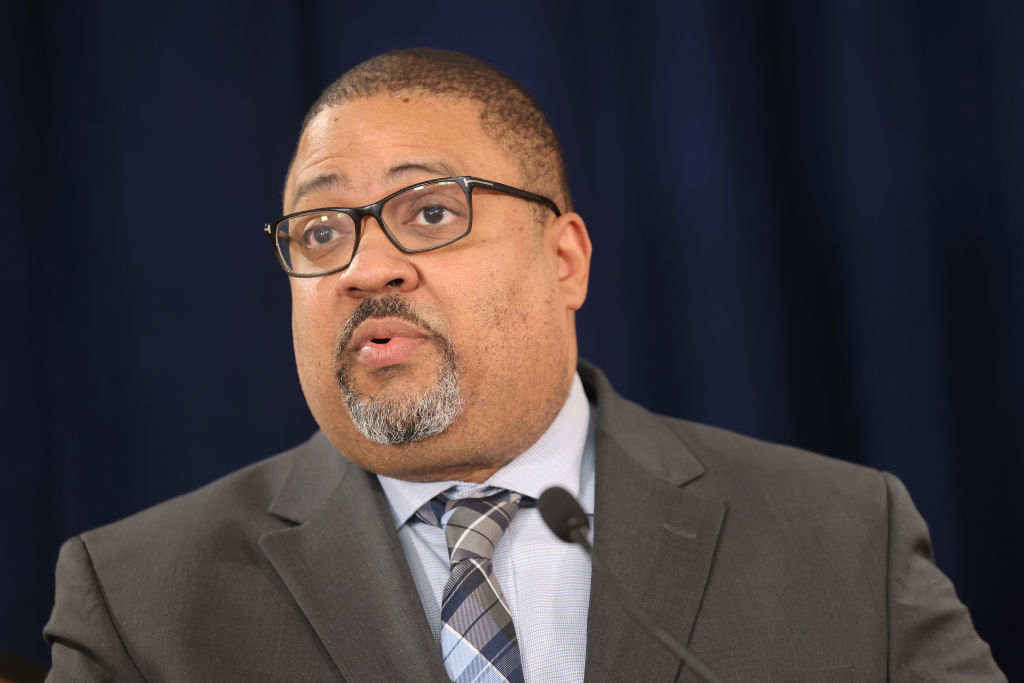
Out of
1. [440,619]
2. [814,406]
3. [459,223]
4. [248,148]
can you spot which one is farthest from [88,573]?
[814,406]

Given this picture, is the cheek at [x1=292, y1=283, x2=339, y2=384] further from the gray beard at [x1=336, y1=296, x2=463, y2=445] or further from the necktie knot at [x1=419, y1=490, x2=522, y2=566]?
the necktie knot at [x1=419, y1=490, x2=522, y2=566]

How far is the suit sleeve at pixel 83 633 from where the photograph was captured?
4.43ft

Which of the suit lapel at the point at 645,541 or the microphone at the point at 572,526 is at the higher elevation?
the microphone at the point at 572,526

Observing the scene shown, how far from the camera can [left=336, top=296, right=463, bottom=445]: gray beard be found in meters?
1.41

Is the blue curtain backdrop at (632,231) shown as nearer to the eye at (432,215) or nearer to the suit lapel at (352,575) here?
the suit lapel at (352,575)

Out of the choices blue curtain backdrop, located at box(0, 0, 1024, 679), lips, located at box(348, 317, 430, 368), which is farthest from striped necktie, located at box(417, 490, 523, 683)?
blue curtain backdrop, located at box(0, 0, 1024, 679)

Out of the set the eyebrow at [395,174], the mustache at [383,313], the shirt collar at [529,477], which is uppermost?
the eyebrow at [395,174]

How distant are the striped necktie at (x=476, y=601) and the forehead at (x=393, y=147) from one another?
1.66 feet

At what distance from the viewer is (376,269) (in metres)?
1.41

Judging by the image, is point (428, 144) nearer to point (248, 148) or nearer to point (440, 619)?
point (440, 619)

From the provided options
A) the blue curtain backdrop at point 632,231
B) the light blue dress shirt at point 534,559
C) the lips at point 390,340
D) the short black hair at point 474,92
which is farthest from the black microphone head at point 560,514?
the blue curtain backdrop at point 632,231

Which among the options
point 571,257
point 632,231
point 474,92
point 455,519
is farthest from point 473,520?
point 632,231

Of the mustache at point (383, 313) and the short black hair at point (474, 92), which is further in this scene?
the short black hair at point (474, 92)

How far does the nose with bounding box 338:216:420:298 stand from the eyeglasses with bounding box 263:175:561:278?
10 millimetres
